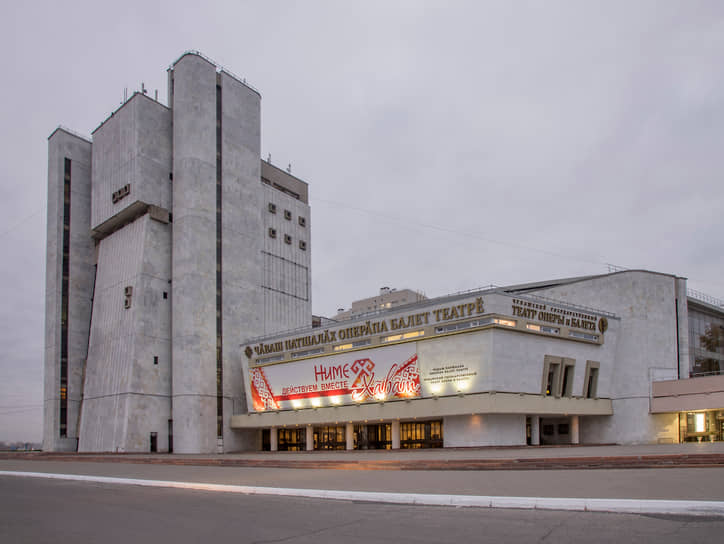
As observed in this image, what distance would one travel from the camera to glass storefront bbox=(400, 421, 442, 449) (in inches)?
1916

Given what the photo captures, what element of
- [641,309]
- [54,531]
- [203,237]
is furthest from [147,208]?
[54,531]

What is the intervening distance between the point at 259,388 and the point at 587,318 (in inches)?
1225

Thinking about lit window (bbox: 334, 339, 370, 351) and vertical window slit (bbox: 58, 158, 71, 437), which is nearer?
lit window (bbox: 334, 339, 370, 351)

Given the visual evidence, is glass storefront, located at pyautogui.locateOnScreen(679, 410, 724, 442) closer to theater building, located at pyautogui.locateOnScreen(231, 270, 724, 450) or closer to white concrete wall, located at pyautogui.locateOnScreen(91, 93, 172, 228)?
theater building, located at pyautogui.locateOnScreen(231, 270, 724, 450)

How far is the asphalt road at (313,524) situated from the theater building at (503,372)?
30665 millimetres

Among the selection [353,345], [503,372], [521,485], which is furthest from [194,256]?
[521,485]

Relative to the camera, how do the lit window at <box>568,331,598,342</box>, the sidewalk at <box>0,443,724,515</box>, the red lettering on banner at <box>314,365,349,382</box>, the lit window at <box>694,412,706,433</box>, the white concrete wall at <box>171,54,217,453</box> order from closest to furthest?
the sidewalk at <box>0,443,724,515</box> → the lit window at <box>568,331,598,342</box> → the lit window at <box>694,412,706,433</box> → the red lettering on banner at <box>314,365,349,382</box> → the white concrete wall at <box>171,54,217,453</box>

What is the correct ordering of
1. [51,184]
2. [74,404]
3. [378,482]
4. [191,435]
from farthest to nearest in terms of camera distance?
[51,184], [74,404], [191,435], [378,482]

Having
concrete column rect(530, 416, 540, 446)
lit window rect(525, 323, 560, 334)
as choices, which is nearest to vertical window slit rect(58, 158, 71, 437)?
concrete column rect(530, 416, 540, 446)

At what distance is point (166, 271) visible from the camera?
65.8 meters

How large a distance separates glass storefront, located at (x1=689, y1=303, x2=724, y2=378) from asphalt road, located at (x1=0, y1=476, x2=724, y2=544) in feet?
178

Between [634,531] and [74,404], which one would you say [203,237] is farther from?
[634,531]

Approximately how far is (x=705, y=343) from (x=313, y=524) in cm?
6162

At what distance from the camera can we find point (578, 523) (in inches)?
441
